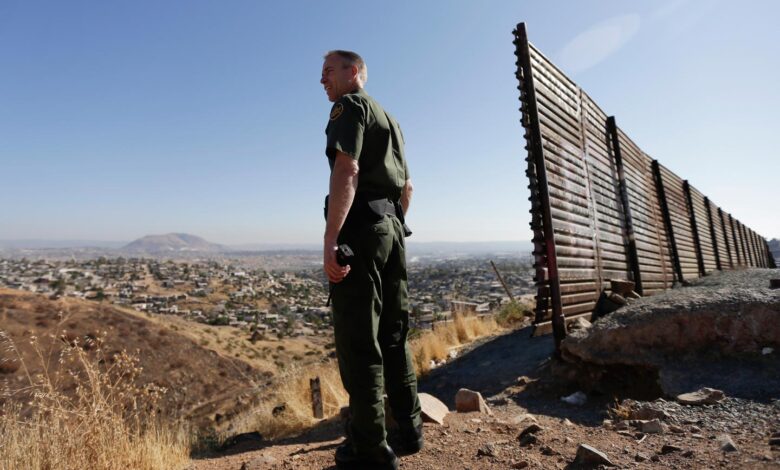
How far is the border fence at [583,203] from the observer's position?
416 cm

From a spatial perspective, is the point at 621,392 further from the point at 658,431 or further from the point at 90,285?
the point at 90,285

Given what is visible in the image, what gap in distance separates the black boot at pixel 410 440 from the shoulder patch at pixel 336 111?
1.85 m

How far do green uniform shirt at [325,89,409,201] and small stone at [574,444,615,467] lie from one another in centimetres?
172

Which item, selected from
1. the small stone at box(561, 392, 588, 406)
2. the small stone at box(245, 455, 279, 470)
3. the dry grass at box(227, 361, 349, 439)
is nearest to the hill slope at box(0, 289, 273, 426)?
the dry grass at box(227, 361, 349, 439)

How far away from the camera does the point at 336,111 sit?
2.25 m

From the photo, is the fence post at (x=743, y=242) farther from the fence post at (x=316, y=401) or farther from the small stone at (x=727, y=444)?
the fence post at (x=316, y=401)

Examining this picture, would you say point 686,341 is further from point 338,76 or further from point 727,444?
point 338,76

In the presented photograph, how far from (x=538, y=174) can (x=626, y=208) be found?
2.98 metres

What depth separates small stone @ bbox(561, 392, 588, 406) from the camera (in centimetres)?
346

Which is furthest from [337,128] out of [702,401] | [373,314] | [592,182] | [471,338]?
[471,338]

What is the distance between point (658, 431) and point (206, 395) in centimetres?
1727

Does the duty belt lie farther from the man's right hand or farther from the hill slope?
the hill slope

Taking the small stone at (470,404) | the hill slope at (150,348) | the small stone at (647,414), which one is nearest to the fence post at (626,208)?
the small stone at (647,414)

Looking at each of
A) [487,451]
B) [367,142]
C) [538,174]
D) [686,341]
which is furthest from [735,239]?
[367,142]
